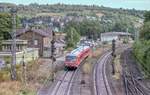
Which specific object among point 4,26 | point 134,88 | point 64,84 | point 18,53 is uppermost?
point 4,26

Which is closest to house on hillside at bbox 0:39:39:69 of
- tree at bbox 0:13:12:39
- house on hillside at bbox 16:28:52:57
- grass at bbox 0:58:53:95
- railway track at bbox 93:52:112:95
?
grass at bbox 0:58:53:95

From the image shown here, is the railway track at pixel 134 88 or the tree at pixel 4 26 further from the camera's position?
the tree at pixel 4 26

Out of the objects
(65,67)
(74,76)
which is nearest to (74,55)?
(65,67)

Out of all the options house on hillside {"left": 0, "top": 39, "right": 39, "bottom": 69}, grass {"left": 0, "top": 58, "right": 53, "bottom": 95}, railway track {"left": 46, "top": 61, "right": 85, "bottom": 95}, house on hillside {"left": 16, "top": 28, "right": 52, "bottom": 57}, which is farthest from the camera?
house on hillside {"left": 16, "top": 28, "right": 52, "bottom": 57}

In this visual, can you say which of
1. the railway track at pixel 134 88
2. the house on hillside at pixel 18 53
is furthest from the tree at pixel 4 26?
the railway track at pixel 134 88

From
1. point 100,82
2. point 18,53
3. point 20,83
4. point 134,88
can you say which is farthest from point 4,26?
point 134,88

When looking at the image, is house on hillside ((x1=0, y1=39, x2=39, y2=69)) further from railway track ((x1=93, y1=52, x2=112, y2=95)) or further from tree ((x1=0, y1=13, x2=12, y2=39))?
railway track ((x1=93, y1=52, x2=112, y2=95))

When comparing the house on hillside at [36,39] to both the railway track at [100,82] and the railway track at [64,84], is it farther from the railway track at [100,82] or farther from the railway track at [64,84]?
the railway track at [64,84]

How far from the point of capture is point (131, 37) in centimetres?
13812

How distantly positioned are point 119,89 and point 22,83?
7581 mm

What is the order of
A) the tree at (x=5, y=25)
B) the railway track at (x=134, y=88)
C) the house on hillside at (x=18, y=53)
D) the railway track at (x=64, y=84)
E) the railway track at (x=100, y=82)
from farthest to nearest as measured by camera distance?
the tree at (x=5, y=25) → the house on hillside at (x=18, y=53) → the railway track at (x=100, y=82) → the railway track at (x=64, y=84) → the railway track at (x=134, y=88)

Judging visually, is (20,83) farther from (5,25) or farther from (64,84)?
(5,25)

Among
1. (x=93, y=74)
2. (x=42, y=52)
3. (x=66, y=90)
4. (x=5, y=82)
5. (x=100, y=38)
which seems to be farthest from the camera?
(x=100, y=38)

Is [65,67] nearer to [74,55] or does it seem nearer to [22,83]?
[74,55]
